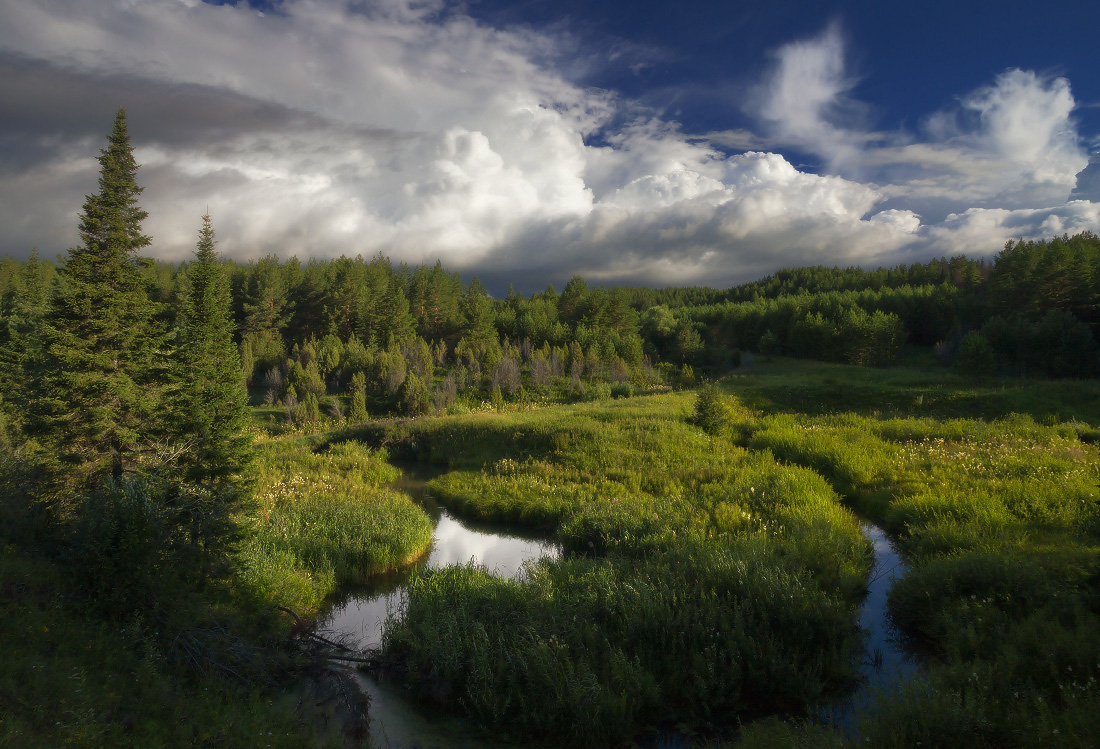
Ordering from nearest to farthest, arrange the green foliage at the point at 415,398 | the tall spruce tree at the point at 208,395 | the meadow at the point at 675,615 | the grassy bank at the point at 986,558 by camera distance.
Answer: the grassy bank at the point at 986,558, the meadow at the point at 675,615, the tall spruce tree at the point at 208,395, the green foliage at the point at 415,398

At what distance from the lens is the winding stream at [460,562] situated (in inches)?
287

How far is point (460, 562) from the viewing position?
42.7 ft

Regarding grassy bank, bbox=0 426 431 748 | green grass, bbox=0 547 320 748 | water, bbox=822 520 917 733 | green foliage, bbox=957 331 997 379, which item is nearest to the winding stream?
water, bbox=822 520 917 733

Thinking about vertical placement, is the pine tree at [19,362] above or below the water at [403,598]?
above

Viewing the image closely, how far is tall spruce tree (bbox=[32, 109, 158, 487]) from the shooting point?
14.8 m

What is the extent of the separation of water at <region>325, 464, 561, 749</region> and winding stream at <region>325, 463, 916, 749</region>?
0.01m

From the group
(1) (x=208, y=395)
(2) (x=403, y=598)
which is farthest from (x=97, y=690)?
(1) (x=208, y=395)

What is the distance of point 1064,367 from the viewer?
156ft

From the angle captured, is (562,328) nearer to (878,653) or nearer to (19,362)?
(19,362)

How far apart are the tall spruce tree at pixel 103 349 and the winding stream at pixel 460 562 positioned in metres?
8.59

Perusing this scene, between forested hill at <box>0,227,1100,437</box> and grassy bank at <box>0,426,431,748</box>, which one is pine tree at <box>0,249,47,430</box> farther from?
grassy bank at <box>0,426,431,748</box>

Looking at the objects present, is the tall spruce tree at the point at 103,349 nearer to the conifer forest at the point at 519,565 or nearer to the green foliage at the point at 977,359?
the conifer forest at the point at 519,565

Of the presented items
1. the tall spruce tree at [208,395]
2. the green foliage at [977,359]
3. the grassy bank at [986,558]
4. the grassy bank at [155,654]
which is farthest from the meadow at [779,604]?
the green foliage at [977,359]

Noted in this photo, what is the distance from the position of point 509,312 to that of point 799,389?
2190 inches
